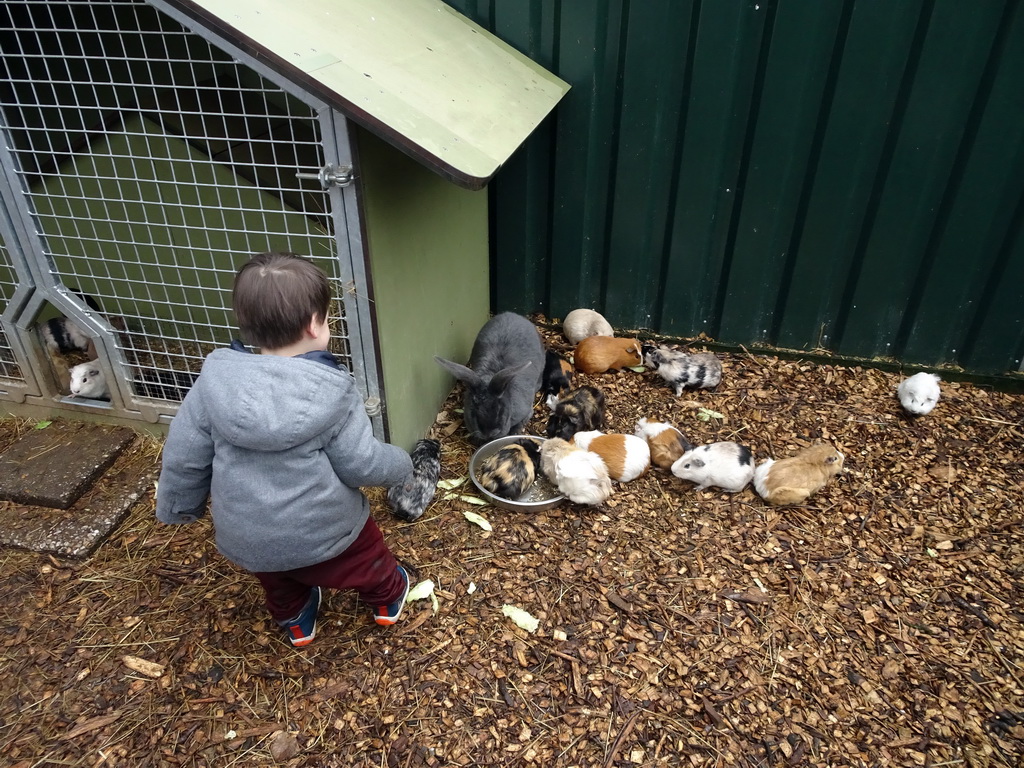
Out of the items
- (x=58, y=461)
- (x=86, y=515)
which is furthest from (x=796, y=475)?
(x=58, y=461)

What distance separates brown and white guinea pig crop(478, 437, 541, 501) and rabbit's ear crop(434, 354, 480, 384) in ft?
1.45

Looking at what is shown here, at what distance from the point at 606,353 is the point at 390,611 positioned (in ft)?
8.37

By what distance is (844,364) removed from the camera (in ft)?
16.9

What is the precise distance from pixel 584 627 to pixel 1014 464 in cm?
306

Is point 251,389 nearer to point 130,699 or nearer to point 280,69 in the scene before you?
point 280,69

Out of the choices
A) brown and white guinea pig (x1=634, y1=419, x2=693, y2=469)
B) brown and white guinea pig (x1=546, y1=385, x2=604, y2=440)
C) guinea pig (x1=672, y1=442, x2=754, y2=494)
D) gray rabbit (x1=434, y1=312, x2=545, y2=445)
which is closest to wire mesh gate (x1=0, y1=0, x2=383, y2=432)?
gray rabbit (x1=434, y1=312, x2=545, y2=445)

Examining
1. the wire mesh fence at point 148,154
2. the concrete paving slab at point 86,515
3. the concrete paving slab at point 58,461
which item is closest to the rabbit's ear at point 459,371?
the wire mesh fence at point 148,154

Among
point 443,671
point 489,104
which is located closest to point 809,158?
point 489,104

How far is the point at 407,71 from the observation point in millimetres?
3305

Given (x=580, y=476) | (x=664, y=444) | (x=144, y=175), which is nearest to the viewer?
(x=580, y=476)

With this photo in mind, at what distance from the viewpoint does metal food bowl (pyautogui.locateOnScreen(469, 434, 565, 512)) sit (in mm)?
3766

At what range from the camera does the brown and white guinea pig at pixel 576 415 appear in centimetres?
431

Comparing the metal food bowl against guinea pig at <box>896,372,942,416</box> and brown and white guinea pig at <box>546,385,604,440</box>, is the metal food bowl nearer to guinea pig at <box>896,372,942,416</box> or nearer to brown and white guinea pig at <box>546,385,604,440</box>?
brown and white guinea pig at <box>546,385,604,440</box>

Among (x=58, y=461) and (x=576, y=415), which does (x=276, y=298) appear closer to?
(x=576, y=415)
